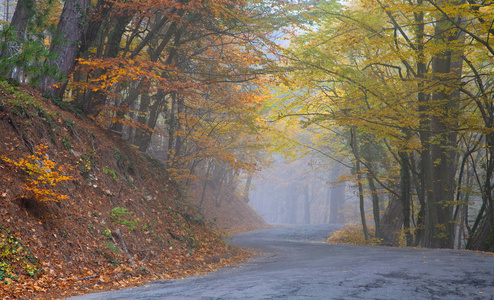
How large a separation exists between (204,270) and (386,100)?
6.95 metres

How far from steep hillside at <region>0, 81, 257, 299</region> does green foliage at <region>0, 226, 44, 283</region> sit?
13 mm

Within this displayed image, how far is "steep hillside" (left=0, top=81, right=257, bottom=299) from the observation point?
5.11 meters

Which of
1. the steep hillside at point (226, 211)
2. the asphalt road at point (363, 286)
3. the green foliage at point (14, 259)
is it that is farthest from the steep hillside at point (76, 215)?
the steep hillside at point (226, 211)

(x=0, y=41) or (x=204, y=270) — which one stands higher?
(x=0, y=41)

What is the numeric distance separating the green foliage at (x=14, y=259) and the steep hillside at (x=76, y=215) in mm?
13

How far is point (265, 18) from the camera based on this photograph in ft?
34.8

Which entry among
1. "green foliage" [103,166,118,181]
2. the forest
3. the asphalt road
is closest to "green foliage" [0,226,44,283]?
the asphalt road

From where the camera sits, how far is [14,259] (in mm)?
4762

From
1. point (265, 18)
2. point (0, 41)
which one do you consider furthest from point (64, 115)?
point (265, 18)

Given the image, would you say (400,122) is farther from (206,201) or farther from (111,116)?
(206,201)

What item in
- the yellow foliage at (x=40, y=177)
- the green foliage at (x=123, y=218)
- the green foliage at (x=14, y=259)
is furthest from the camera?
the green foliage at (x=123, y=218)

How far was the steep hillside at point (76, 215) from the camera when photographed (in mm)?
5105

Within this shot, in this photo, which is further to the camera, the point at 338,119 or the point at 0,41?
the point at 338,119

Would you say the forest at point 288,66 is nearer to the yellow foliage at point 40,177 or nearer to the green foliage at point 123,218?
the yellow foliage at point 40,177
